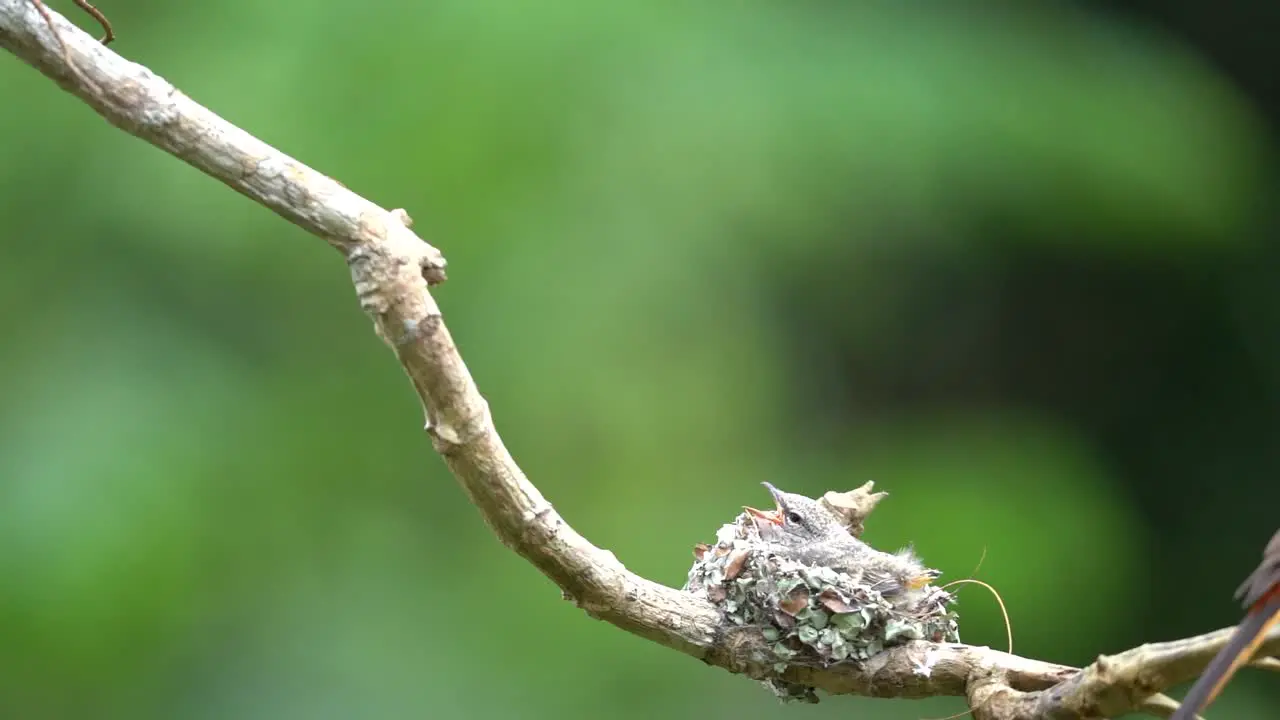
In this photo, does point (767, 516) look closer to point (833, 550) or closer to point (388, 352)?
point (833, 550)

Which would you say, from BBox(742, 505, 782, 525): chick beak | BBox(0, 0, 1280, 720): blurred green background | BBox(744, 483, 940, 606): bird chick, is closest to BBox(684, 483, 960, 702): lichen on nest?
BBox(744, 483, 940, 606): bird chick

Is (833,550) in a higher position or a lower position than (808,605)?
higher

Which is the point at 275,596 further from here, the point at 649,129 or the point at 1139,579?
the point at 1139,579

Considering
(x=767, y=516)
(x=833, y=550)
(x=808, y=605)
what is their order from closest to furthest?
(x=808, y=605)
(x=833, y=550)
(x=767, y=516)

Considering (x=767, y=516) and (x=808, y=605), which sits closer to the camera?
(x=808, y=605)

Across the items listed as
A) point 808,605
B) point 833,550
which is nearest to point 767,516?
point 833,550

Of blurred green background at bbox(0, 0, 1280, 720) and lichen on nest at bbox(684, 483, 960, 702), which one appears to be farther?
blurred green background at bbox(0, 0, 1280, 720)

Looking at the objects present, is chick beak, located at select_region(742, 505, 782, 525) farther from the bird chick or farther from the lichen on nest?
the lichen on nest

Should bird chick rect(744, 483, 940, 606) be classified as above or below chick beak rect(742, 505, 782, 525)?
below

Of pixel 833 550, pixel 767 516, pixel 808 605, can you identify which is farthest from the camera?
pixel 767 516
